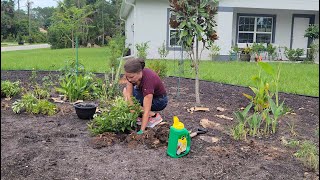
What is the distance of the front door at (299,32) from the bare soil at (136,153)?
1245 cm

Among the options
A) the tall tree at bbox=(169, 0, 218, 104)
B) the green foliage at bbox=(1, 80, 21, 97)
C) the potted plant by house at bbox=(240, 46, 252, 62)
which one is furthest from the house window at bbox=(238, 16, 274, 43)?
the green foliage at bbox=(1, 80, 21, 97)

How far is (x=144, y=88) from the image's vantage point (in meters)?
3.71

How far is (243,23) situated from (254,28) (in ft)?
1.86

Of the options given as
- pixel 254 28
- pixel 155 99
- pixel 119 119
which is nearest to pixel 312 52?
pixel 254 28

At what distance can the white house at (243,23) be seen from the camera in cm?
1447

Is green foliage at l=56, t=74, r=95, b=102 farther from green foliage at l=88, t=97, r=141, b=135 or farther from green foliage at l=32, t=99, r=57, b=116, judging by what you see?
green foliage at l=88, t=97, r=141, b=135

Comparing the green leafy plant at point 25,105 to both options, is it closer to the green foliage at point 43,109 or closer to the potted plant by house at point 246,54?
the green foliage at point 43,109

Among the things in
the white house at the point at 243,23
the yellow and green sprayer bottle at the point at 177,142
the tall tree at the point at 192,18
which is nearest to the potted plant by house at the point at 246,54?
the white house at the point at 243,23

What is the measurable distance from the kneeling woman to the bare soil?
179 mm

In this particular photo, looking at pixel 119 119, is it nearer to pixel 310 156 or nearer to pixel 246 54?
pixel 310 156

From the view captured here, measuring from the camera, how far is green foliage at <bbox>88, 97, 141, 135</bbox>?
12.3ft

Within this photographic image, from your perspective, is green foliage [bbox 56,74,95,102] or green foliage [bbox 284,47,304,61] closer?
green foliage [bbox 56,74,95,102]

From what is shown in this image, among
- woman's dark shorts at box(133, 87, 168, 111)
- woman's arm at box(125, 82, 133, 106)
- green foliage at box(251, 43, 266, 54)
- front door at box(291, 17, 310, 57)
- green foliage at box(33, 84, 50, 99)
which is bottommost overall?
green foliage at box(33, 84, 50, 99)

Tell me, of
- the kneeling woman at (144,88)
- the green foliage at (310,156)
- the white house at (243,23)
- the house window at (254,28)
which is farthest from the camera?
the house window at (254,28)
